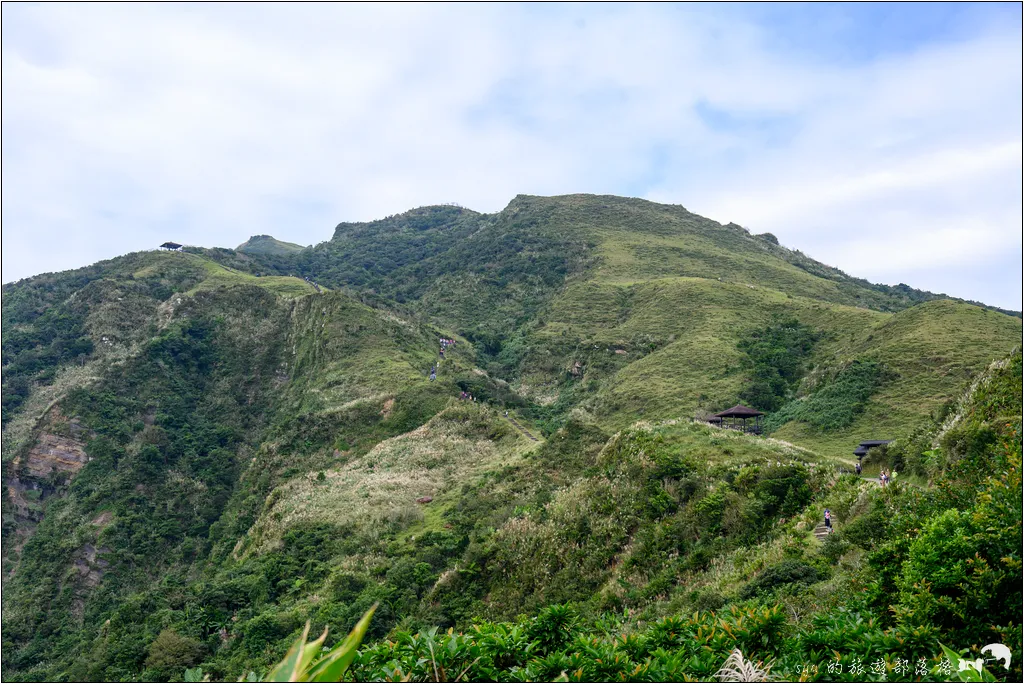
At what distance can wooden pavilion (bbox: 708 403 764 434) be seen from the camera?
84.5 ft

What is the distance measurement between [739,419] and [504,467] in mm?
15290

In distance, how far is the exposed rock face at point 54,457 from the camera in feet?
115

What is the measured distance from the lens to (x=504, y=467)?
74.9ft

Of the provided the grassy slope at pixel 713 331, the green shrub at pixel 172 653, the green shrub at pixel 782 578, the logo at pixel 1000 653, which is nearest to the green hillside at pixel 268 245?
the grassy slope at pixel 713 331

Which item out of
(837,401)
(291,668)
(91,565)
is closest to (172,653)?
(91,565)

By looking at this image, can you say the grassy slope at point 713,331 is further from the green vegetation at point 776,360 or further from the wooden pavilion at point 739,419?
the wooden pavilion at point 739,419

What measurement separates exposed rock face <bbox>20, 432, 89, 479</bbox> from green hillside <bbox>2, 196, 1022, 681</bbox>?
15cm

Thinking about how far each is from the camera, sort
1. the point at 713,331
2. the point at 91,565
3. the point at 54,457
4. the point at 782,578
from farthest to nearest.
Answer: the point at 713,331, the point at 54,457, the point at 91,565, the point at 782,578

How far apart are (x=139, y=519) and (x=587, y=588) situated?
27267mm

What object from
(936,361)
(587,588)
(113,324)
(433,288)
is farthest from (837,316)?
(113,324)

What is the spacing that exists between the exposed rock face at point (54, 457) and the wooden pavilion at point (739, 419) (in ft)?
113

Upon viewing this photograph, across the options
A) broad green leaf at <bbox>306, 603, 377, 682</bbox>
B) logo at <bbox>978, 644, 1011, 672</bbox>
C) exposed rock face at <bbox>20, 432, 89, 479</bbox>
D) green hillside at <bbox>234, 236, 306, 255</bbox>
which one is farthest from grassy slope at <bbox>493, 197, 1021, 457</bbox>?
green hillside at <bbox>234, 236, 306, 255</bbox>

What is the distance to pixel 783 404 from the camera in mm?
35406

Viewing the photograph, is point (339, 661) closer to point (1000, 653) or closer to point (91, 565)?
point (1000, 653)
